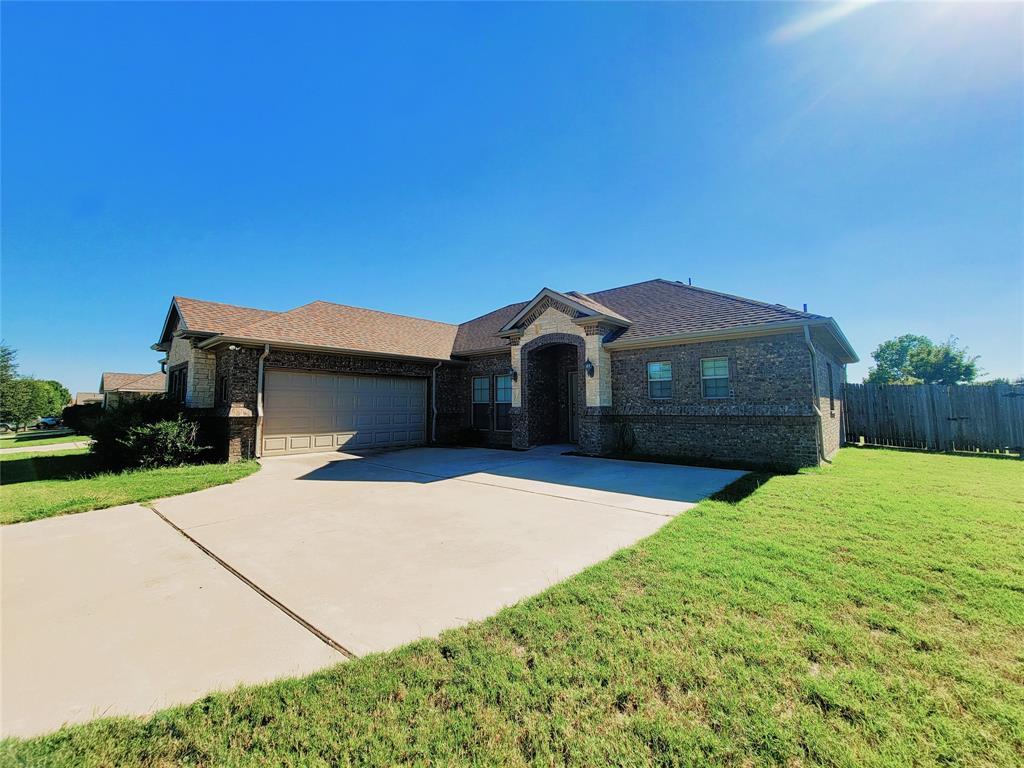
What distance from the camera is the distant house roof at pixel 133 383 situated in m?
32.3

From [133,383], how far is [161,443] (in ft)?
111

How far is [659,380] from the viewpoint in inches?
476

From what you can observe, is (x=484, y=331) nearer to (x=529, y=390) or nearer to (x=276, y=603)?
(x=529, y=390)

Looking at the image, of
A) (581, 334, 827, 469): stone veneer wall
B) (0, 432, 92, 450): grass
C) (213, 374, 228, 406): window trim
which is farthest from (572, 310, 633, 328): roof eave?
(0, 432, 92, 450): grass

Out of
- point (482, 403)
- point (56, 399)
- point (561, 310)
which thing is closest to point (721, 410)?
point (561, 310)

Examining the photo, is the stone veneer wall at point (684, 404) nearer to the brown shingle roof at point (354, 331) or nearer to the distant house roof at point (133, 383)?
the brown shingle roof at point (354, 331)

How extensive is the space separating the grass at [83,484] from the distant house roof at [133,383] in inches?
740

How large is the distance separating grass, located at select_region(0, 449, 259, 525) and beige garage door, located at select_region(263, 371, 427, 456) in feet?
6.03

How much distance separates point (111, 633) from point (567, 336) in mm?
11634

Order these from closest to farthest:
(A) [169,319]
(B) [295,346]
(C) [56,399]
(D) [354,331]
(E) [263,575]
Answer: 1. (E) [263,575]
2. (B) [295,346]
3. (D) [354,331]
4. (A) [169,319]
5. (C) [56,399]

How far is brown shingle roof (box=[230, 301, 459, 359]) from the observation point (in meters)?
12.9

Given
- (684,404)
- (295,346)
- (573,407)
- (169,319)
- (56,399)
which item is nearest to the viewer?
(684,404)

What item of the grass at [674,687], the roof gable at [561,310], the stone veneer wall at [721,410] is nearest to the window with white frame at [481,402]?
the roof gable at [561,310]

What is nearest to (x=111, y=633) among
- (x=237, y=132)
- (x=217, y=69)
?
(x=217, y=69)
